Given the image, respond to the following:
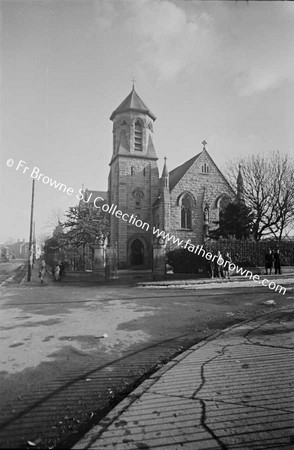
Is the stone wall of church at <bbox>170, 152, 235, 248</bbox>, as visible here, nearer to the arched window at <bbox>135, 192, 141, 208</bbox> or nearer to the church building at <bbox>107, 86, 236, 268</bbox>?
the church building at <bbox>107, 86, 236, 268</bbox>

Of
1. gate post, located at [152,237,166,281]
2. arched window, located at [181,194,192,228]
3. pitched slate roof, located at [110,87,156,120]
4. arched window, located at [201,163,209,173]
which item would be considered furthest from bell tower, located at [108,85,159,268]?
gate post, located at [152,237,166,281]

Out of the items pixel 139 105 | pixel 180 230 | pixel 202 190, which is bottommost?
pixel 180 230

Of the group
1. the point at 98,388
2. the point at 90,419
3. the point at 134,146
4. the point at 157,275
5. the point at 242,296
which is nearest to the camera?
the point at 90,419

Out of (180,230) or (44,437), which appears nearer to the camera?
(44,437)

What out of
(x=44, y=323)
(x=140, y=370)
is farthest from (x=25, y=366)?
(x=44, y=323)

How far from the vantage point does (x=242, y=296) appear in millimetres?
11797

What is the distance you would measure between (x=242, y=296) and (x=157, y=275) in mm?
6813

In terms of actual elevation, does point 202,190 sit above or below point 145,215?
above

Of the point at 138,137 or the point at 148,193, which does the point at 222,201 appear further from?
the point at 138,137

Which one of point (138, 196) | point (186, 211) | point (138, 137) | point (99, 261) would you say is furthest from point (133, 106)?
point (99, 261)

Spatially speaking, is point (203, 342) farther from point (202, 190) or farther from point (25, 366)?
point (202, 190)

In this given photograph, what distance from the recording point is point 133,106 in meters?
34.2

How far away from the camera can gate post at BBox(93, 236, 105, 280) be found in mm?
19875

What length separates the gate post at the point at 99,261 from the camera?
19.9 meters
